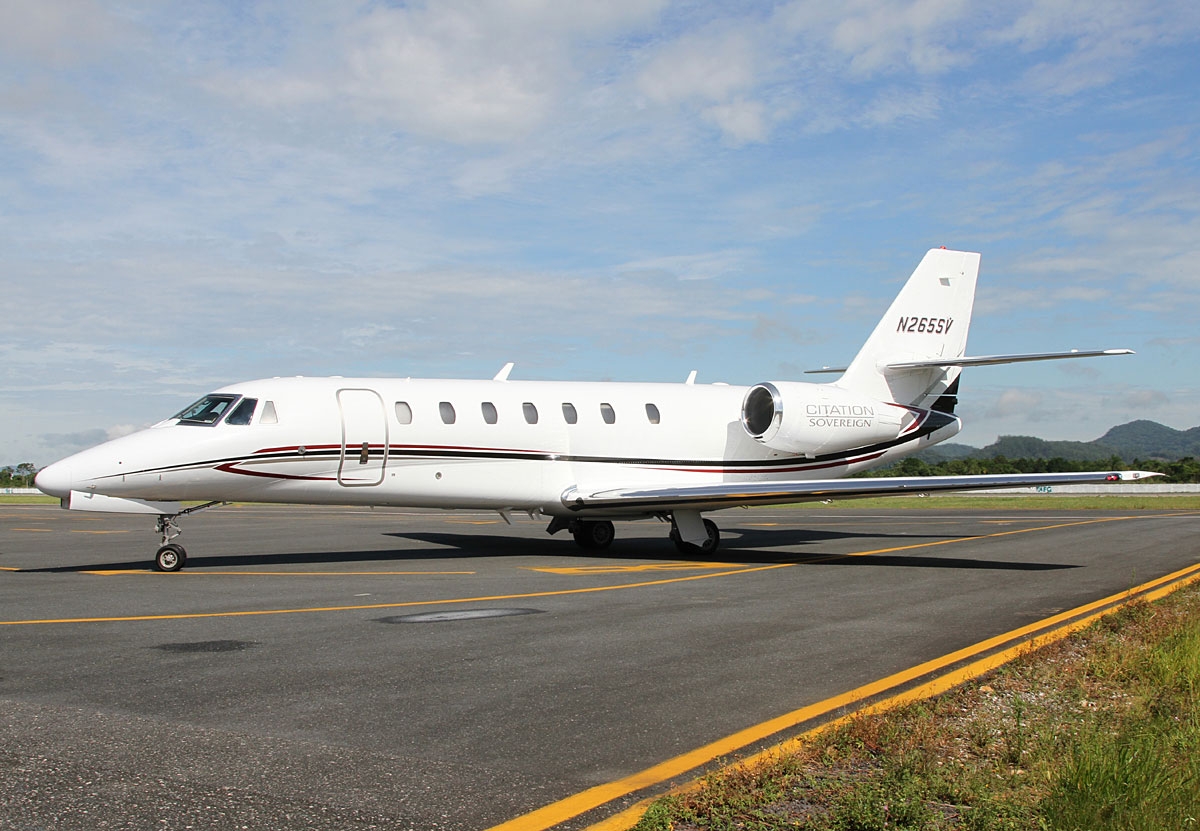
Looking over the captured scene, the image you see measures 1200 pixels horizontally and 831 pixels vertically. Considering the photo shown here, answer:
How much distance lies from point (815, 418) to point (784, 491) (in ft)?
12.4

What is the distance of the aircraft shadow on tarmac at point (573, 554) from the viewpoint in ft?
52.3

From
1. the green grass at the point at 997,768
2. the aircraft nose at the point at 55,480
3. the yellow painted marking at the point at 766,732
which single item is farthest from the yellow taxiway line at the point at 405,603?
the green grass at the point at 997,768

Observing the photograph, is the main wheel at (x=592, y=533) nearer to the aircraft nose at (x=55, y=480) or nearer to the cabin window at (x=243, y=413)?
the cabin window at (x=243, y=413)

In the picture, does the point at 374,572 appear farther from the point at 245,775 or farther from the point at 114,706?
the point at 245,775

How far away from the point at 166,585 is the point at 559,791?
390 inches

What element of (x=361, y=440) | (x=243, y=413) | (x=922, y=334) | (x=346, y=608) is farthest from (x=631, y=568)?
(x=922, y=334)

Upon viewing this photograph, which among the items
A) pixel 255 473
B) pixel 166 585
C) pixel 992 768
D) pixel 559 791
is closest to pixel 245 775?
pixel 559 791

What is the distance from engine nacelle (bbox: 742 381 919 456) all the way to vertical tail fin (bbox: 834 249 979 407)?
1.94 feet

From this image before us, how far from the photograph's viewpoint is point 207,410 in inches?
620

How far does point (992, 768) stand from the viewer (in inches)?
191

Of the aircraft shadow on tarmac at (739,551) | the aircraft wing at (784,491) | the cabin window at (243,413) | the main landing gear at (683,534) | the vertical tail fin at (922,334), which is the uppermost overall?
the vertical tail fin at (922,334)

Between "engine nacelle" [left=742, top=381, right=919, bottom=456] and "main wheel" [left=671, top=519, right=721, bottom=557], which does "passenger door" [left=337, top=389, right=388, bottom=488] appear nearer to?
"main wheel" [left=671, top=519, right=721, bottom=557]

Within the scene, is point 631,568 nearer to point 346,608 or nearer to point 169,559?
point 346,608

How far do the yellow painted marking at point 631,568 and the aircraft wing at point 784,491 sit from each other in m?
1.16
